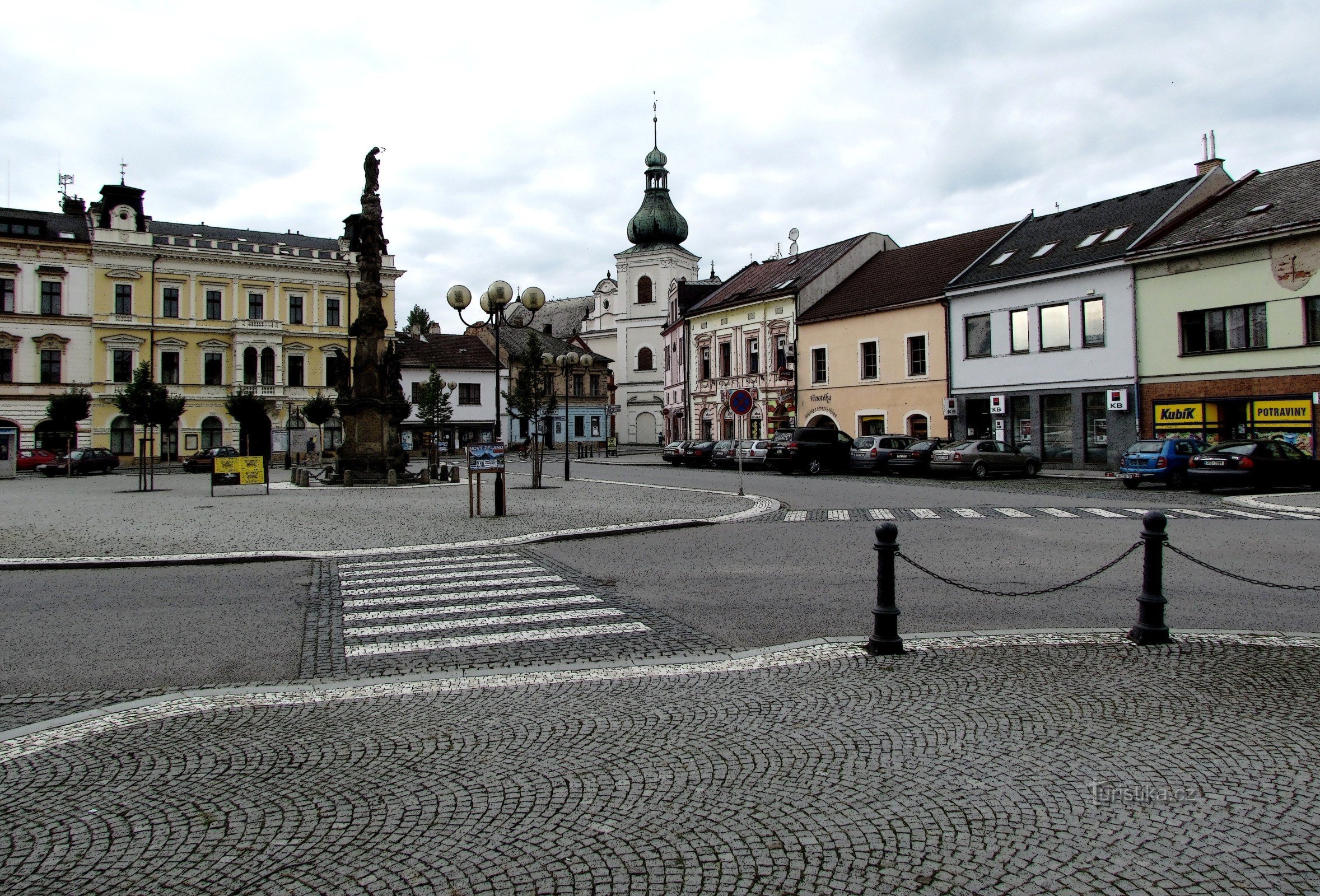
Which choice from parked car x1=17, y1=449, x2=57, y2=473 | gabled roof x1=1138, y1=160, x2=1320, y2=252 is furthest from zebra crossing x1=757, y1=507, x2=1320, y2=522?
parked car x1=17, y1=449, x2=57, y2=473

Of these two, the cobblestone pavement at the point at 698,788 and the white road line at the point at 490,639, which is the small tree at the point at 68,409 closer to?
the white road line at the point at 490,639

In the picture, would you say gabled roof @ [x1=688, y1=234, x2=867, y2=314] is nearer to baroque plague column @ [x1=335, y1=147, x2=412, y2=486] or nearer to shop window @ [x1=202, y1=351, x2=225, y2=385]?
baroque plague column @ [x1=335, y1=147, x2=412, y2=486]

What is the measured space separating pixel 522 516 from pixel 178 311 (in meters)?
51.8

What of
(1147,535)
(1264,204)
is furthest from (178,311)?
(1147,535)

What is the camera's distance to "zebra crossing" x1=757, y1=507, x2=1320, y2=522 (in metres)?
17.1

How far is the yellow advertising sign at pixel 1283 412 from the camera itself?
2794cm

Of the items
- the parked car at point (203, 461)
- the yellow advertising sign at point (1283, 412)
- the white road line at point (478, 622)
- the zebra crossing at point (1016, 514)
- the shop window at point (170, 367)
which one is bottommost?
the white road line at point (478, 622)

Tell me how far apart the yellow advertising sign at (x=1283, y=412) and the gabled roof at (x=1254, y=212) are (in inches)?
202

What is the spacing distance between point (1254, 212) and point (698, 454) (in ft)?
77.1

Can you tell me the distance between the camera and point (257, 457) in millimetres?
27516

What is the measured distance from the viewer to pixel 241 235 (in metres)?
69.6

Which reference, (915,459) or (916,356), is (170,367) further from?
(915,459)

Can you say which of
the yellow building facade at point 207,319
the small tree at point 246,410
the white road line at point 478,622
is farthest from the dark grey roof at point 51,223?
the white road line at point 478,622

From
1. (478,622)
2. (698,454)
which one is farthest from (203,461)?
(478,622)
